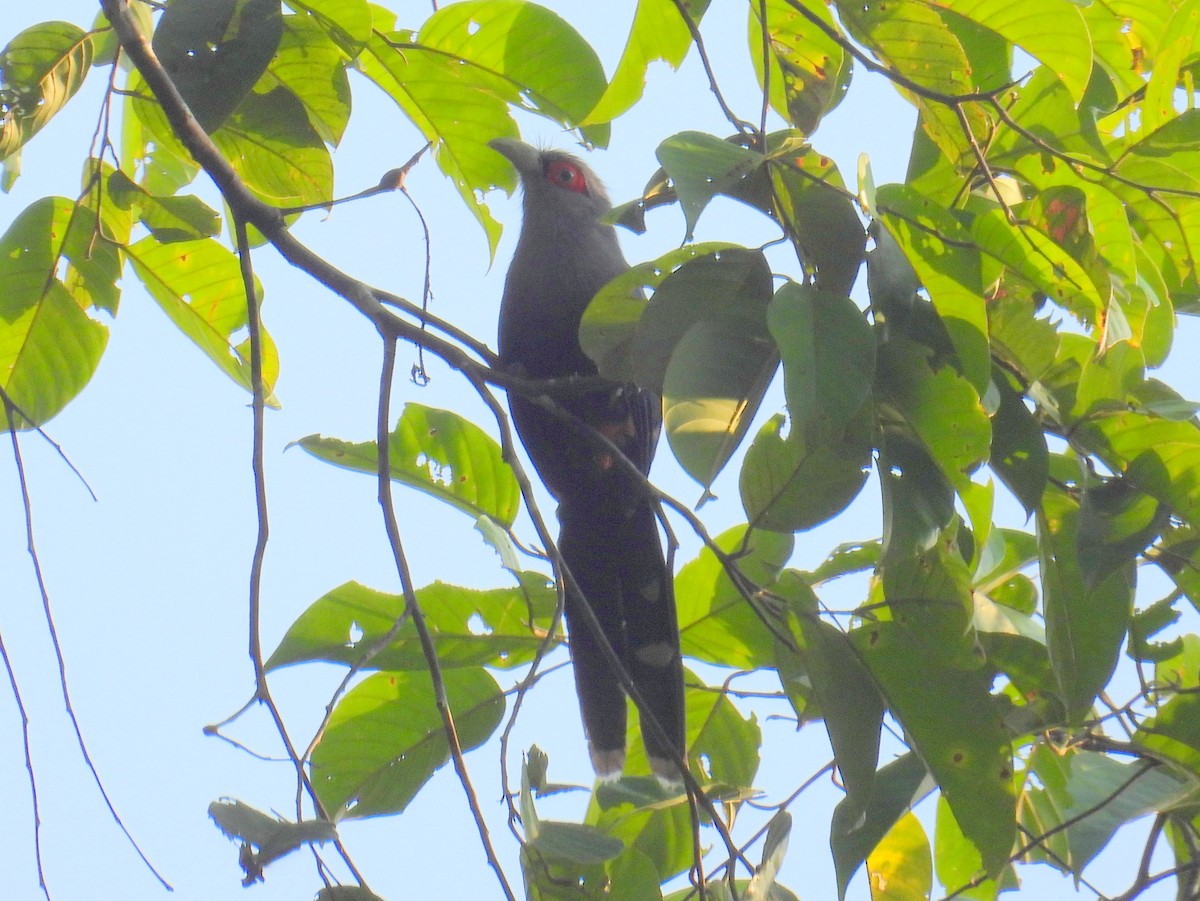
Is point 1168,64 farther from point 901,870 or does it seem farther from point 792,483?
point 901,870

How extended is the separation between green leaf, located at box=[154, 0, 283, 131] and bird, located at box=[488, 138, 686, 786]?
2.92 ft

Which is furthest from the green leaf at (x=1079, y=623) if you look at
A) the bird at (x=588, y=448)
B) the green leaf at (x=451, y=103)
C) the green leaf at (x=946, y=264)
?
the green leaf at (x=451, y=103)

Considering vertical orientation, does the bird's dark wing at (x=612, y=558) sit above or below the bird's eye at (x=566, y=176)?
below

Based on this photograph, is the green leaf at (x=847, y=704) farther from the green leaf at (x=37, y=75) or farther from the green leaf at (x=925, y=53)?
the green leaf at (x=37, y=75)

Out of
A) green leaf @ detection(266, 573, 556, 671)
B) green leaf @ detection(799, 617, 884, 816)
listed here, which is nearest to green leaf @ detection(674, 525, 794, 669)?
green leaf @ detection(266, 573, 556, 671)

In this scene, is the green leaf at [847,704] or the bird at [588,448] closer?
the green leaf at [847,704]

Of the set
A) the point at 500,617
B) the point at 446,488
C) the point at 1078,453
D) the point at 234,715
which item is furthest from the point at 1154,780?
the point at 234,715

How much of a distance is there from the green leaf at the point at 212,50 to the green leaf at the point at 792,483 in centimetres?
100

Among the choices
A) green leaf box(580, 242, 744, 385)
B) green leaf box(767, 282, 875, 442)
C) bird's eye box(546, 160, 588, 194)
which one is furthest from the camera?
bird's eye box(546, 160, 588, 194)

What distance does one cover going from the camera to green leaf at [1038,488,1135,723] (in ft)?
5.10

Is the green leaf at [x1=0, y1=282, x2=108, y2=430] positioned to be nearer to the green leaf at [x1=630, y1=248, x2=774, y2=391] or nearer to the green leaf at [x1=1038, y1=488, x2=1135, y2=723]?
the green leaf at [x1=630, y1=248, x2=774, y2=391]

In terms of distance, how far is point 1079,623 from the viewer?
1568 mm

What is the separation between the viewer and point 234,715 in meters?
1.56

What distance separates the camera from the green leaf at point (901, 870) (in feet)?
6.64
